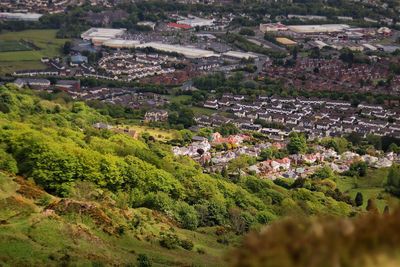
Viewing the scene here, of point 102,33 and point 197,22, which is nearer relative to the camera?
point 102,33

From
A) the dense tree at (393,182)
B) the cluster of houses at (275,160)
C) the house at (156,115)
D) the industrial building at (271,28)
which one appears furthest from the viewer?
the industrial building at (271,28)

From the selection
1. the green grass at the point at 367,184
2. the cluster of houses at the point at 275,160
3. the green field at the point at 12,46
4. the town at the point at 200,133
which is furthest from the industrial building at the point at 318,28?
the green grass at the point at 367,184

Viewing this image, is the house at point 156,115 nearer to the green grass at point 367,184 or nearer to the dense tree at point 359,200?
the green grass at point 367,184

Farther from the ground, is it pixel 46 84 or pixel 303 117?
pixel 46 84

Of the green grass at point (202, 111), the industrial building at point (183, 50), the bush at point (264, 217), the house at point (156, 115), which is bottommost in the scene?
the green grass at point (202, 111)

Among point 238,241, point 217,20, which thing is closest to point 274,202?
point 238,241

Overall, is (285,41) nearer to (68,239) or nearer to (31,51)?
(31,51)

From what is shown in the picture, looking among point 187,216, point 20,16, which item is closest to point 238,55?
point 20,16
